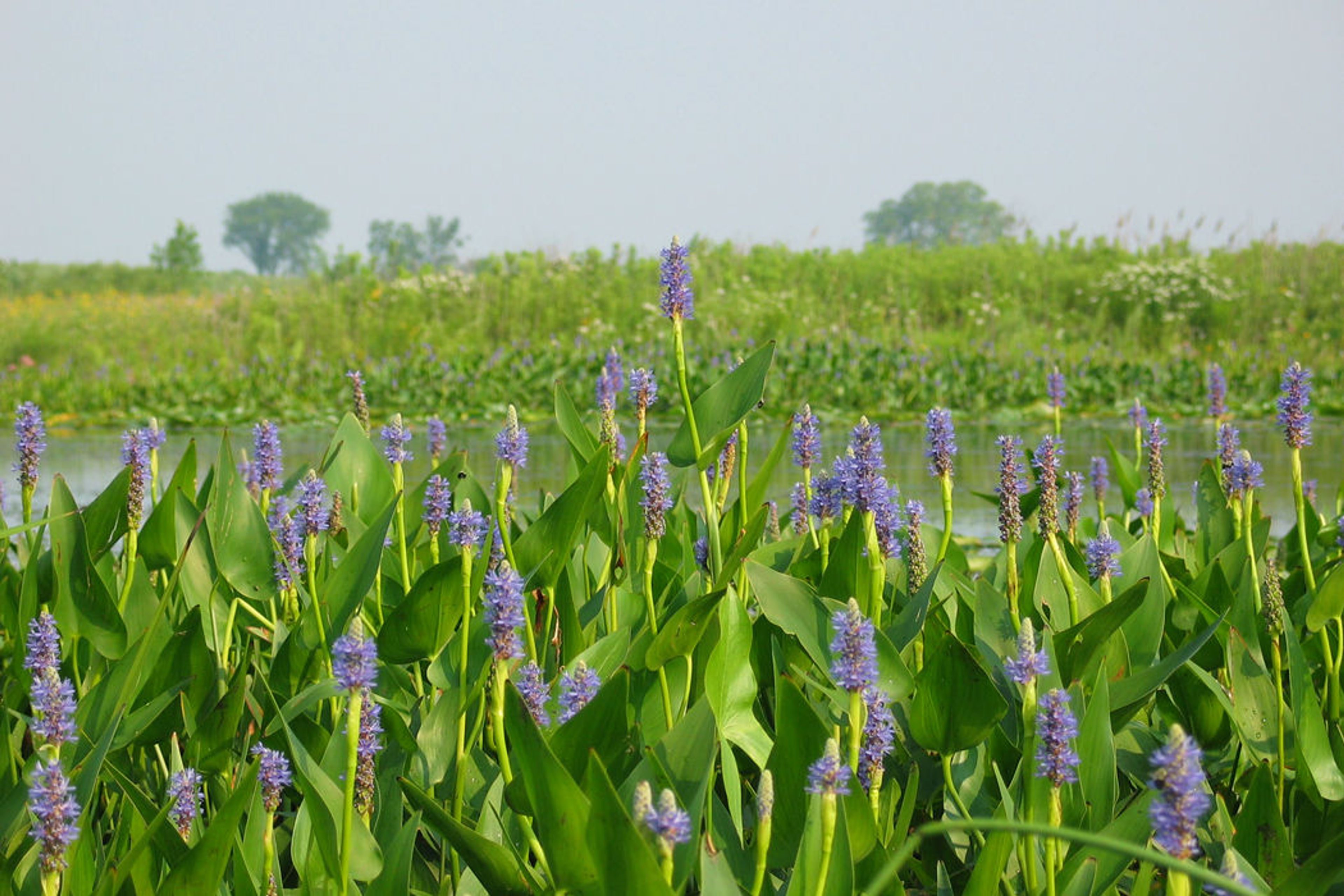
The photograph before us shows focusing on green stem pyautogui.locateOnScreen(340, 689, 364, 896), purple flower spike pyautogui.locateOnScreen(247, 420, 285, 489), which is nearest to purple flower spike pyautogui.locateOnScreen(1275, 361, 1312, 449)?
green stem pyautogui.locateOnScreen(340, 689, 364, 896)

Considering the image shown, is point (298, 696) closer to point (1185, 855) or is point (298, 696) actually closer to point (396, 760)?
point (396, 760)

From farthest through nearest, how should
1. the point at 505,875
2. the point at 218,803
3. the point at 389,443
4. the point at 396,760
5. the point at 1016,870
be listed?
1. the point at 389,443
2. the point at 218,803
3. the point at 396,760
4. the point at 1016,870
5. the point at 505,875

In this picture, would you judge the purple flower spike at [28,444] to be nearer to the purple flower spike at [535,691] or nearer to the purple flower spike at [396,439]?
the purple flower spike at [396,439]

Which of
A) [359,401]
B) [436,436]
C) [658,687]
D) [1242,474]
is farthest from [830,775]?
[436,436]

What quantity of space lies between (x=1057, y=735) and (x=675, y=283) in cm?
79

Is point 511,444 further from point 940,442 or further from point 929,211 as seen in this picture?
point 929,211

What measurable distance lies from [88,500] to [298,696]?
4763mm

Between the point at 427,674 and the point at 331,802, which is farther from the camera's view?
the point at 427,674

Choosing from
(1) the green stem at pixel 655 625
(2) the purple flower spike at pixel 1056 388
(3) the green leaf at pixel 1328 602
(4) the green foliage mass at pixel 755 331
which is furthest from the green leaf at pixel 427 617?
(4) the green foliage mass at pixel 755 331

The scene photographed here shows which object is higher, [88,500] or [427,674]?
[427,674]

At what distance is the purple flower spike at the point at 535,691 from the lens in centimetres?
140

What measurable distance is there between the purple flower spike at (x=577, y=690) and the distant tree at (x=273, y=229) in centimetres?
12199

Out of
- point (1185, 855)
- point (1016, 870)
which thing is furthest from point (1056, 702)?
point (1016, 870)

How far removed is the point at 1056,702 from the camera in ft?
3.88
